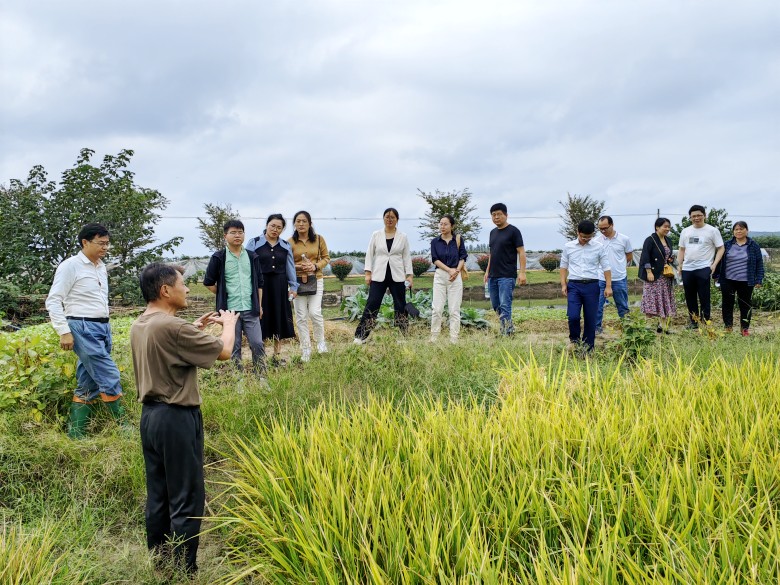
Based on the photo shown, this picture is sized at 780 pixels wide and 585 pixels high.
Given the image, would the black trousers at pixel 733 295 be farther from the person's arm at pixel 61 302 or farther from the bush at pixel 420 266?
the bush at pixel 420 266

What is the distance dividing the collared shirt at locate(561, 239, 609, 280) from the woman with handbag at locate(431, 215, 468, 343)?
4.16ft

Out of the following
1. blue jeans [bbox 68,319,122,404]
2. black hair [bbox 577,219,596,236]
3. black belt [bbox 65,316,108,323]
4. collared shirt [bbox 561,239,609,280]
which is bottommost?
blue jeans [bbox 68,319,122,404]

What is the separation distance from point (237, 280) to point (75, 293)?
4.72ft

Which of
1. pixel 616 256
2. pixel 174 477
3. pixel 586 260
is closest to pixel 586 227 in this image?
pixel 586 260

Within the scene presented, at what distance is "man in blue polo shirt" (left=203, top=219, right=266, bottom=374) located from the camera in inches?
216

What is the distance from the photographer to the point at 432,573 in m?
2.22

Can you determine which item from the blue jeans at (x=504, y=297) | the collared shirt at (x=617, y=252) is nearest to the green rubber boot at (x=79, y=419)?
the blue jeans at (x=504, y=297)

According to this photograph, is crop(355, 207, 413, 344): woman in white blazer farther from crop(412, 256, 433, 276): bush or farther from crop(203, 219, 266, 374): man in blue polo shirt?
crop(412, 256, 433, 276): bush

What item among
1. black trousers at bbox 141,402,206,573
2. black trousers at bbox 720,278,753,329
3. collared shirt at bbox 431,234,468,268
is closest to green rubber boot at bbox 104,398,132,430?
black trousers at bbox 141,402,206,573

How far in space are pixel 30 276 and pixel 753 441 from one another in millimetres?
11788

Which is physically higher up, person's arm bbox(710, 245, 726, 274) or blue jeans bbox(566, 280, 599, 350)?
person's arm bbox(710, 245, 726, 274)

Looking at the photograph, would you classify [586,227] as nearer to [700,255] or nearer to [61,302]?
[700,255]

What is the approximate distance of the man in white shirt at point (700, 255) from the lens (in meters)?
7.96

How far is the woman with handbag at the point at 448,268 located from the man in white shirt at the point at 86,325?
12.6 feet
